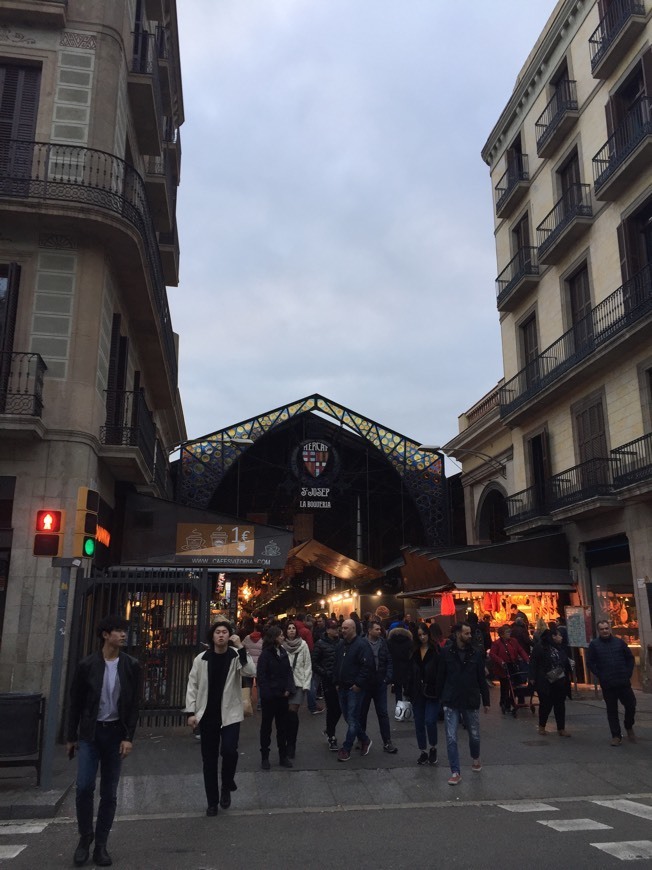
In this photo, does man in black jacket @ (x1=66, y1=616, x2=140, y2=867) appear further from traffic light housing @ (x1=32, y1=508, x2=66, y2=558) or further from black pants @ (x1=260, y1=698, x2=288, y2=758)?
black pants @ (x1=260, y1=698, x2=288, y2=758)

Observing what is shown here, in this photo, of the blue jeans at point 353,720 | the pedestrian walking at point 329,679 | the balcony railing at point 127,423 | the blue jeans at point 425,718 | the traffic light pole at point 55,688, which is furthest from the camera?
the balcony railing at point 127,423

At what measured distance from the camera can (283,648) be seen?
382 inches

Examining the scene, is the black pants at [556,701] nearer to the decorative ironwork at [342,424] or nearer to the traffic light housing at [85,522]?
the traffic light housing at [85,522]

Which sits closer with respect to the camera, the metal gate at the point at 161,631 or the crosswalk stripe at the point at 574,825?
the crosswalk stripe at the point at 574,825

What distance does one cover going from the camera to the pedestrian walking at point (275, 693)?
9195 mm

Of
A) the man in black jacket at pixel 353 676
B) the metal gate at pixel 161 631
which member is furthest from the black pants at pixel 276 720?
the metal gate at pixel 161 631

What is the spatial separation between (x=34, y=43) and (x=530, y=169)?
1696 centimetres

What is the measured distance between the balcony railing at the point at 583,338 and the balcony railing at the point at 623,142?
3053 millimetres

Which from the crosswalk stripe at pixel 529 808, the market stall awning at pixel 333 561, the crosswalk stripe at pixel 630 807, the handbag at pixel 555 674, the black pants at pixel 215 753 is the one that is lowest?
the crosswalk stripe at pixel 529 808

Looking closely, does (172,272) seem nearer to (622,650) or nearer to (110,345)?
(110,345)

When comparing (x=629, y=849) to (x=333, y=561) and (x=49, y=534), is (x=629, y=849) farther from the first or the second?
(x=333, y=561)

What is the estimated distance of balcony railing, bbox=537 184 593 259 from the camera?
71.0 feet

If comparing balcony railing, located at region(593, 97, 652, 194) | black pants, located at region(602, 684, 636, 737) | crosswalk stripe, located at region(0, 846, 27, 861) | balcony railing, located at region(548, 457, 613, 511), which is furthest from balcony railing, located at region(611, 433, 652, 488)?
crosswalk stripe, located at region(0, 846, 27, 861)

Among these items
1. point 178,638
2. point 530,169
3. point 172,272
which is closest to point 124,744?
point 178,638
